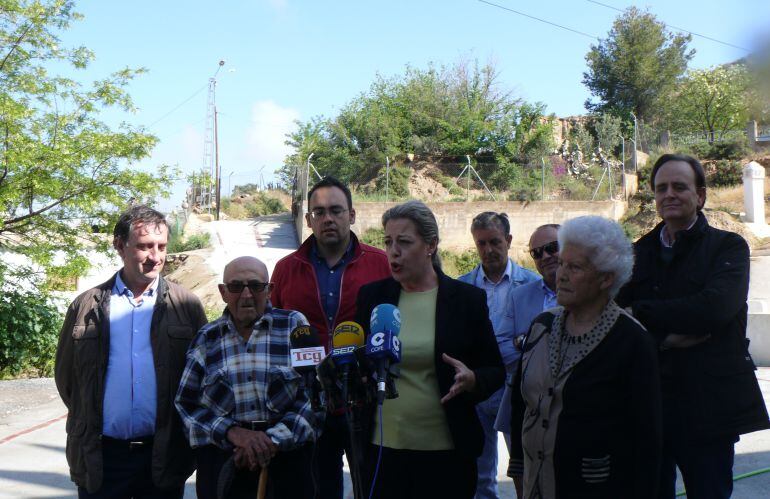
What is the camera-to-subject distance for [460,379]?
320 cm

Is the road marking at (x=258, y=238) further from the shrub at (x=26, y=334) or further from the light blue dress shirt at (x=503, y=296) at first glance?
the light blue dress shirt at (x=503, y=296)

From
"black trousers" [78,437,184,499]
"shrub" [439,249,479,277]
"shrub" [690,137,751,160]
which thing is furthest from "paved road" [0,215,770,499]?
"shrub" [690,137,751,160]

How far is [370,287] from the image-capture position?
3.68 meters

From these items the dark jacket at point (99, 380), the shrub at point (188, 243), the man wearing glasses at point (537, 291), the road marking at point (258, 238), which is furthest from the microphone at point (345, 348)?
the road marking at point (258, 238)

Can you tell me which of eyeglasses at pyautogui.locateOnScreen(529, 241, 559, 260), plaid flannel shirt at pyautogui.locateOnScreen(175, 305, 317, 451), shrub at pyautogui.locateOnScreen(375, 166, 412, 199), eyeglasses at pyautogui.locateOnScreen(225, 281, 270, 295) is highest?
shrub at pyautogui.locateOnScreen(375, 166, 412, 199)

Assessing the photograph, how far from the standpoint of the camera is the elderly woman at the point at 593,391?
2.84 meters

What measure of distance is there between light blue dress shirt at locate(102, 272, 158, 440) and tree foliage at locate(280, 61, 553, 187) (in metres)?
32.1

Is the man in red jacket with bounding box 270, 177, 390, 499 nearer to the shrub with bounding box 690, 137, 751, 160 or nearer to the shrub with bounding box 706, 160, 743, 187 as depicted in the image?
the shrub with bounding box 706, 160, 743, 187

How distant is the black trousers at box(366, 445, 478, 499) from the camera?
132 inches

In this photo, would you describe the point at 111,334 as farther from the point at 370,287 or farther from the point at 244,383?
the point at 370,287

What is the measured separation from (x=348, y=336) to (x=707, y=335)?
160 cm

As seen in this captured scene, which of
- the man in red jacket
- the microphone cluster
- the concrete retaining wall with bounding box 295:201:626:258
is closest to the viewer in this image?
the microphone cluster

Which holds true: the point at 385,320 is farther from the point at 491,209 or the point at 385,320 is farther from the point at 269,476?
the point at 491,209

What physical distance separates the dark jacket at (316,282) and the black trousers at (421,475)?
891mm
